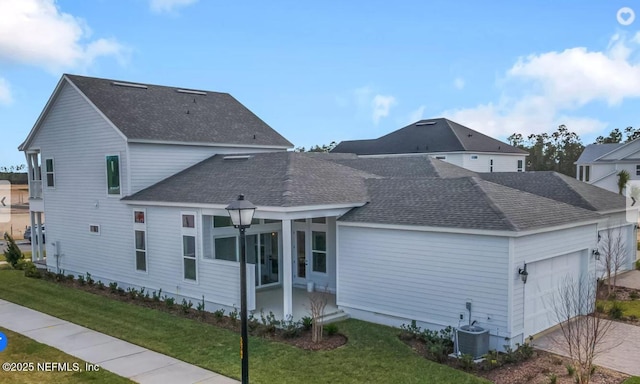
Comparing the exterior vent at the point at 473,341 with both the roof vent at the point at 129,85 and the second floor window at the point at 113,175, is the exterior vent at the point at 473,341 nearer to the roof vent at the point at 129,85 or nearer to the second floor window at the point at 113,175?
the second floor window at the point at 113,175

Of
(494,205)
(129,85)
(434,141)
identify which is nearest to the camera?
(494,205)

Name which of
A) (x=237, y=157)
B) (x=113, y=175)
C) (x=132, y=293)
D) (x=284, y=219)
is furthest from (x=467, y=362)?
(x=113, y=175)

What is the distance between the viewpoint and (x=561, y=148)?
77250 mm

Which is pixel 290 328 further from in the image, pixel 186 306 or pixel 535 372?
pixel 535 372

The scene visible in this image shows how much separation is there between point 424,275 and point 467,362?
2.65 m

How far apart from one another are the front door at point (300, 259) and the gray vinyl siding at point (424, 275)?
3.02 meters

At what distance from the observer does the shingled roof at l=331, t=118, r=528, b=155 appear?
37562 millimetres

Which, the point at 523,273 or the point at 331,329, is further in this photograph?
the point at 331,329

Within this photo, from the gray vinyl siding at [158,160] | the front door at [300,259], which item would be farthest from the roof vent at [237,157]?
the front door at [300,259]

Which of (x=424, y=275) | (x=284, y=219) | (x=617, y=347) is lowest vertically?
(x=617, y=347)

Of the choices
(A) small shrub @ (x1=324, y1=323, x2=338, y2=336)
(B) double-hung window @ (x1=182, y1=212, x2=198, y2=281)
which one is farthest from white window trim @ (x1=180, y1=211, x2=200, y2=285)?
(A) small shrub @ (x1=324, y1=323, x2=338, y2=336)

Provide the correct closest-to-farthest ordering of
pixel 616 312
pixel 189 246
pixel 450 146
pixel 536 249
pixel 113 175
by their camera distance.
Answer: pixel 536 249, pixel 616 312, pixel 189 246, pixel 113 175, pixel 450 146

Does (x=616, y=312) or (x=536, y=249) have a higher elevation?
→ (x=536, y=249)

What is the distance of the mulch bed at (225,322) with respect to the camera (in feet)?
37.3
